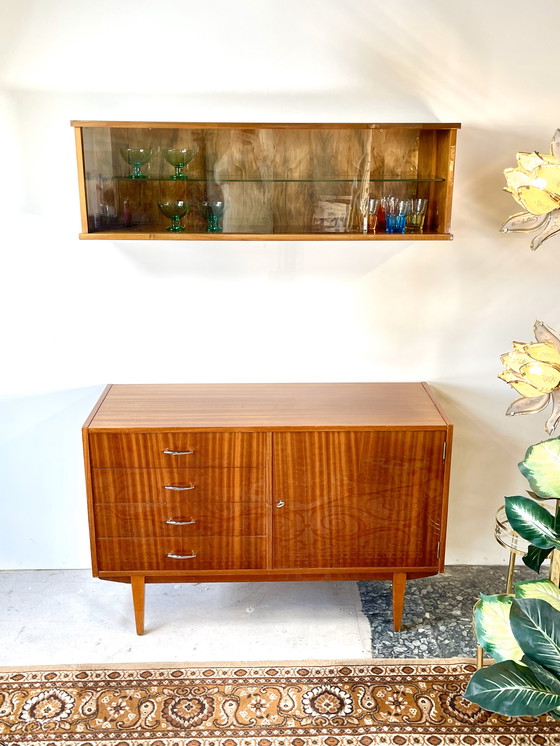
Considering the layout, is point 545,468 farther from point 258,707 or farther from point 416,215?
point 258,707

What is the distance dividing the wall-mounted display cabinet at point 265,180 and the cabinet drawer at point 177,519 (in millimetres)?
937

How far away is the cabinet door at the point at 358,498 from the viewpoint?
2533 mm

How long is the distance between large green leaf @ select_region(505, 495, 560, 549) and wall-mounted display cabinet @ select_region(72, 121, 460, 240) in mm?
994

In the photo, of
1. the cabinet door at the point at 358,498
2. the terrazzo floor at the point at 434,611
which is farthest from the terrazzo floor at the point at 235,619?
the cabinet door at the point at 358,498

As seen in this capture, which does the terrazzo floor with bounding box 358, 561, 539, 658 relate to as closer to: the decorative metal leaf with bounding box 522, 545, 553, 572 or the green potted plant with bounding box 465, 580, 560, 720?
the decorative metal leaf with bounding box 522, 545, 553, 572

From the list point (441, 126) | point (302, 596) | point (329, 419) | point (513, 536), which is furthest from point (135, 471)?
point (441, 126)

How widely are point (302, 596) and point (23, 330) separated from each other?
1522 mm

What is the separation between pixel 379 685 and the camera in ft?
8.17

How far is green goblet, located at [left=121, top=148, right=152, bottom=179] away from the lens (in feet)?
8.47

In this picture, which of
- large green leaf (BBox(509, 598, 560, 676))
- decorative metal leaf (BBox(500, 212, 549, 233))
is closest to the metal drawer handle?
large green leaf (BBox(509, 598, 560, 676))

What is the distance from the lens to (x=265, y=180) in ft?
8.64

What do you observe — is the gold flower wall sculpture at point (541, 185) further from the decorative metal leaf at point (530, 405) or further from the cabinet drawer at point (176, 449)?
the cabinet drawer at point (176, 449)

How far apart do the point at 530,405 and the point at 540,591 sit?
1.74 feet

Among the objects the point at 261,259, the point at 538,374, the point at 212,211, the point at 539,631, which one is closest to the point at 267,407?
the point at 261,259
